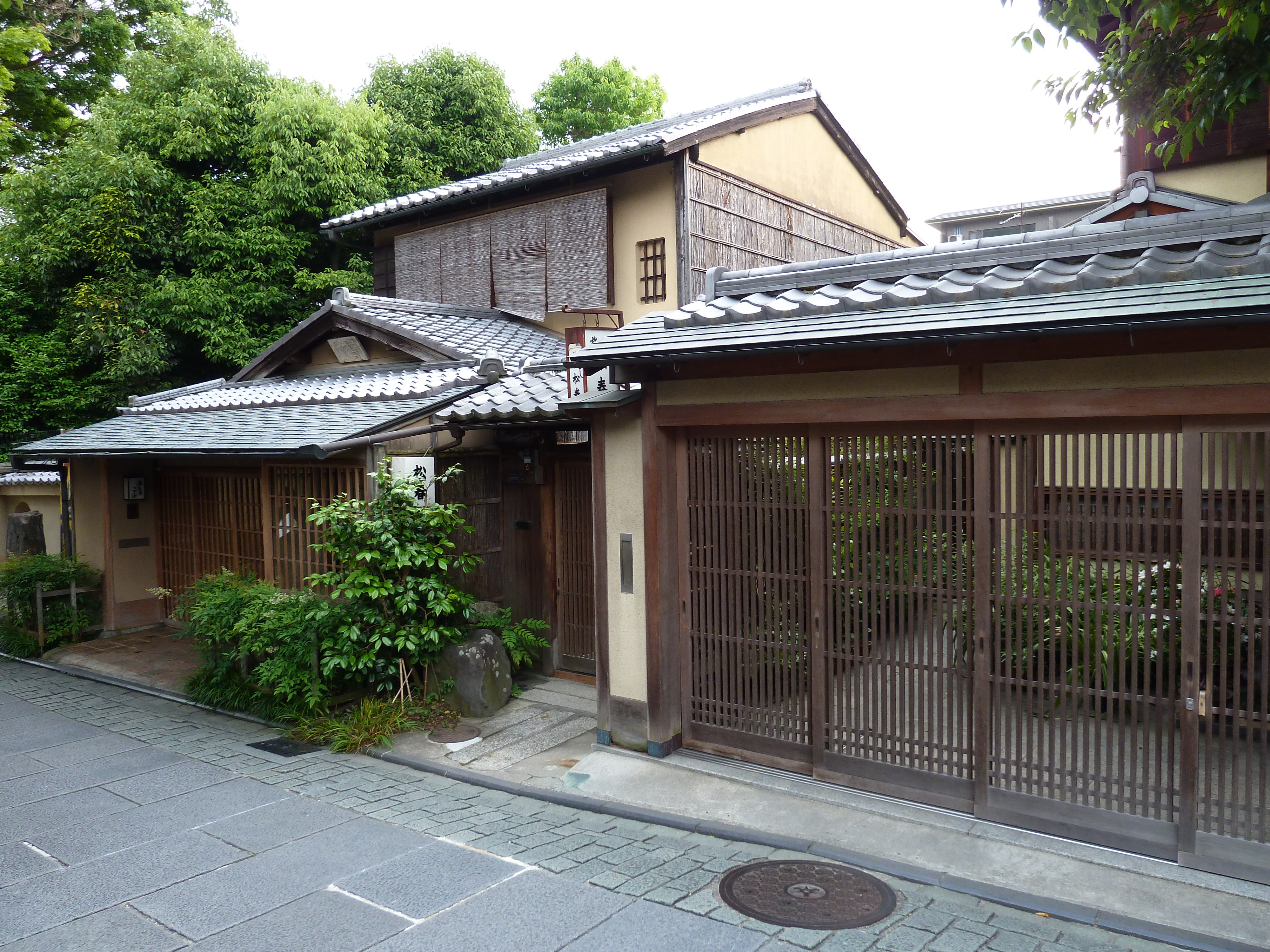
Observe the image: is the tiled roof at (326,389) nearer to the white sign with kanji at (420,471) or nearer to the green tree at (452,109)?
the white sign with kanji at (420,471)

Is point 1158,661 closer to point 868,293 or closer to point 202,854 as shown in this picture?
point 868,293

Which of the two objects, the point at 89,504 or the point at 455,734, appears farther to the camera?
the point at 89,504

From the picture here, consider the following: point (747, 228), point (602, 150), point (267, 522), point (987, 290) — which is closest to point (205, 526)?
point (267, 522)

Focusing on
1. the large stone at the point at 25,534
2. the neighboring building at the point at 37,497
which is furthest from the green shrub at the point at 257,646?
the neighboring building at the point at 37,497

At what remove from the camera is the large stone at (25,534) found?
55.9 feet

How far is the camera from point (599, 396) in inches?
325

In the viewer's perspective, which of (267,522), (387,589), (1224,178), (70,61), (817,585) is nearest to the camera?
(817,585)

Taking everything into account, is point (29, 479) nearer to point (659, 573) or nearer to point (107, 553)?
point (107, 553)

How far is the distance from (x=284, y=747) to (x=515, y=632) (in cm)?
279

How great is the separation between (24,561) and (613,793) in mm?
11745

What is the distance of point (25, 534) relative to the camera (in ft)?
56.2

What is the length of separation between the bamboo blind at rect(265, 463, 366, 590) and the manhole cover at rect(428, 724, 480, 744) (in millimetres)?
2776

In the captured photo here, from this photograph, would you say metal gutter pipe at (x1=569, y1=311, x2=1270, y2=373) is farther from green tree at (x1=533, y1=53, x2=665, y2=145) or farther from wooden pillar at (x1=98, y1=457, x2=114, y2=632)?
green tree at (x1=533, y1=53, x2=665, y2=145)

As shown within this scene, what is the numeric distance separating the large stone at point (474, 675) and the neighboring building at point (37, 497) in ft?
43.4
